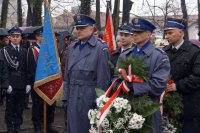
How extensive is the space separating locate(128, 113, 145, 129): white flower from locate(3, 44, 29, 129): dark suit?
4.33 metres

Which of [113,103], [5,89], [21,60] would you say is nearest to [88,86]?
[113,103]

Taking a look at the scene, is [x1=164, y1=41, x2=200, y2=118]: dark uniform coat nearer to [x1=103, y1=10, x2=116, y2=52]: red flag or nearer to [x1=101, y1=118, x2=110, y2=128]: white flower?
[x1=101, y1=118, x2=110, y2=128]: white flower

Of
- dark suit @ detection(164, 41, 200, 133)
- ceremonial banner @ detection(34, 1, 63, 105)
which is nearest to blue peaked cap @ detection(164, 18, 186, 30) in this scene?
dark suit @ detection(164, 41, 200, 133)

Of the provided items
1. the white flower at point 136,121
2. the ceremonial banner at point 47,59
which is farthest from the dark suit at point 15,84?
the white flower at point 136,121

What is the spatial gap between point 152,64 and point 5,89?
12.6 ft

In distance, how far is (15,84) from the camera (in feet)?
27.2

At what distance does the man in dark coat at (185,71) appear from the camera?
17.3 ft

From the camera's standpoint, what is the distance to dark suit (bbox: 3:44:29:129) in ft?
27.2

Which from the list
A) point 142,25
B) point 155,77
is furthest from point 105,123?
point 142,25

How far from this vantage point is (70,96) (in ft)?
19.1

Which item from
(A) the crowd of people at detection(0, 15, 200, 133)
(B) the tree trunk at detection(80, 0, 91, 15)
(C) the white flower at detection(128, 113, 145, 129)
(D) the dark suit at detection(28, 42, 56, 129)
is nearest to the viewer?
(C) the white flower at detection(128, 113, 145, 129)

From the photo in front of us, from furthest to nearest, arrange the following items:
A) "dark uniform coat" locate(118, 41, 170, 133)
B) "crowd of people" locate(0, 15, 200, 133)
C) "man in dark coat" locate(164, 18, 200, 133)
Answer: "man in dark coat" locate(164, 18, 200, 133) < "crowd of people" locate(0, 15, 200, 133) < "dark uniform coat" locate(118, 41, 170, 133)

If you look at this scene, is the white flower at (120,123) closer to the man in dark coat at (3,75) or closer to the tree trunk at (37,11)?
the man in dark coat at (3,75)

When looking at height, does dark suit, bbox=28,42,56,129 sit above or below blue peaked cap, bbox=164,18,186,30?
below
